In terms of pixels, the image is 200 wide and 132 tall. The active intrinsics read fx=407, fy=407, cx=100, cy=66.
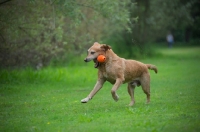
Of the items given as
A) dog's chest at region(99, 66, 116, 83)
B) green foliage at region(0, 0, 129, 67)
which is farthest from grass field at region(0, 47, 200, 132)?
green foliage at region(0, 0, 129, 67)

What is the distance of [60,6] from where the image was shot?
14.5 meters

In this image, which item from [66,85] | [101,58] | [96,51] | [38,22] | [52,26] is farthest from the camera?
[66,85]

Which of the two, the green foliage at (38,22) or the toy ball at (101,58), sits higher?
the green foliage at (38,22)

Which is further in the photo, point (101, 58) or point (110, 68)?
point (110, 68)

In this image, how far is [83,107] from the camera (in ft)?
37.8

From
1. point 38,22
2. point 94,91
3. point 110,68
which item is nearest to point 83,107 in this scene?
point 94,91

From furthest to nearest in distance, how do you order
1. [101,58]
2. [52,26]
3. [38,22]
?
[52,26]
[38,22]
[101,58]

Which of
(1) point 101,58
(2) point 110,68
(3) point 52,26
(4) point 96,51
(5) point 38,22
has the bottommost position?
(2) point 110,68

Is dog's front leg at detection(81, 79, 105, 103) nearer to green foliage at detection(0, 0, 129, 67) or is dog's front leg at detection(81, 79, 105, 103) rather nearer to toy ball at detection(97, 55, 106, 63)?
toy ball at detection(97, 55, 106, 63)

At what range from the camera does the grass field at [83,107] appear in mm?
8539

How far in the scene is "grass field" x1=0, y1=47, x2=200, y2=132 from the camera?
28.0 ft

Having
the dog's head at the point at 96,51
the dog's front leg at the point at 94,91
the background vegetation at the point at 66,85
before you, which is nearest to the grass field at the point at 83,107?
the background vegetation at the point at 66,85

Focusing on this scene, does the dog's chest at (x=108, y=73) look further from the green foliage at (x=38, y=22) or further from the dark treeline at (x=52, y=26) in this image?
the green foliage at (x=38, y=22)

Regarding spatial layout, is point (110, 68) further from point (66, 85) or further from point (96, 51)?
point (66, 85)
